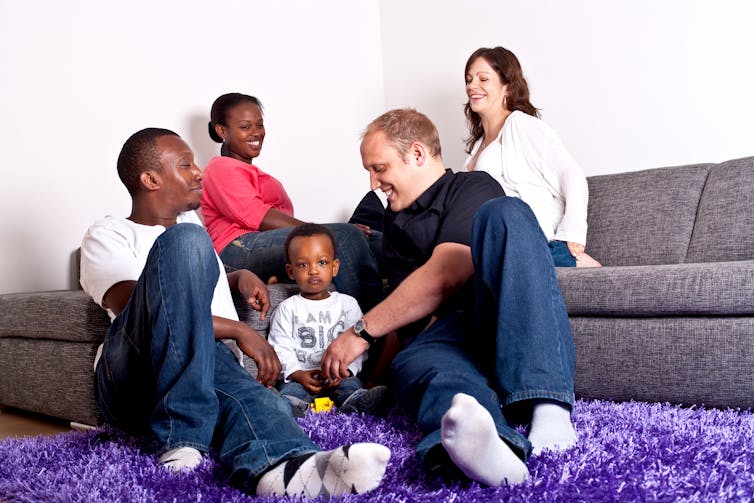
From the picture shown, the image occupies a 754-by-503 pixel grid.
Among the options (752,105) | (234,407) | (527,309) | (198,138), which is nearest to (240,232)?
(198,138)

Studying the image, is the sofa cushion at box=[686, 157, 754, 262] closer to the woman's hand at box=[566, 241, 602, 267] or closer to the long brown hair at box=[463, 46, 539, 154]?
the woman's hand at box=[566, 241, 602, 267]

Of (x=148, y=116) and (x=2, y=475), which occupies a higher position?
(x=148, y=116)

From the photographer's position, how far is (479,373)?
4.86ft

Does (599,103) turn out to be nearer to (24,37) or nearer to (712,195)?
(712,195)

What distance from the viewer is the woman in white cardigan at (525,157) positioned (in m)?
2.49

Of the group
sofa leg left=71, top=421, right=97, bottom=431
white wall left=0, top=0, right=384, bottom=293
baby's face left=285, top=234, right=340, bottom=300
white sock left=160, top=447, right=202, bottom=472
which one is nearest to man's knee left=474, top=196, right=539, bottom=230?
white sock left=160, top=447, right=202, bottom=472

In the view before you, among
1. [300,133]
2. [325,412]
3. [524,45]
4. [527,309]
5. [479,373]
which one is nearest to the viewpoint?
[527,309]

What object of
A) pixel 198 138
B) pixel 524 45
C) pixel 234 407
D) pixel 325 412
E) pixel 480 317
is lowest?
pixel 325 412

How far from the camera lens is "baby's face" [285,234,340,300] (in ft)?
7.00

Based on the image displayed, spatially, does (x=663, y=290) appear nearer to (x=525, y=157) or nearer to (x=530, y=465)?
(x=530, y=465)

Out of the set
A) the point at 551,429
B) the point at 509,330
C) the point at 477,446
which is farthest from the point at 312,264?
the point at 477,446

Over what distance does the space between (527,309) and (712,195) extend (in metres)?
1.44

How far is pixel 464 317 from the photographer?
5.50 feet

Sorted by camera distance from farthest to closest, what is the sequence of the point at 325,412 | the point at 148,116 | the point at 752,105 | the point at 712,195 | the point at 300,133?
the point at 300,133 → the point at 148,116 → the point at 752,105 → the point at 712,195 → the point at 325,412
